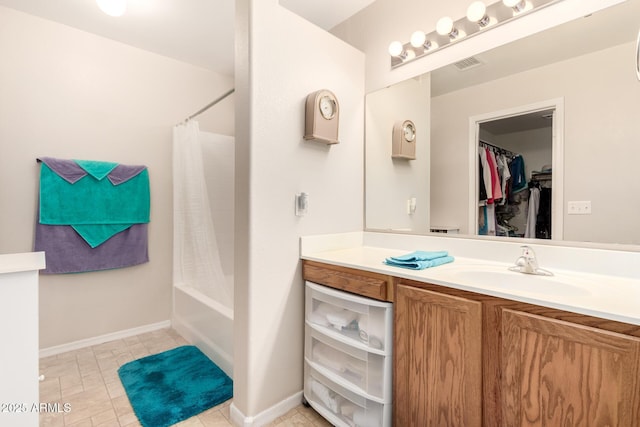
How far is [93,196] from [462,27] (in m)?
A: 2.91

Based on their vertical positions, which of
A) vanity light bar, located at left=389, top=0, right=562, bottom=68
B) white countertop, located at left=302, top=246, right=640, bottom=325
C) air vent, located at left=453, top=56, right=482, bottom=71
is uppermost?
vanity light bar, located at left=389, top=0, right=562, bottom=68

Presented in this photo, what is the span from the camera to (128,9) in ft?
7.07

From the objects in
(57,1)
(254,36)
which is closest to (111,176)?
(57,1)

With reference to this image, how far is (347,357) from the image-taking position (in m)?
1.52

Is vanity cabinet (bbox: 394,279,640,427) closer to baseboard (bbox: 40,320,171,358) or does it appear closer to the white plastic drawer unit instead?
the white plastic drawer unit

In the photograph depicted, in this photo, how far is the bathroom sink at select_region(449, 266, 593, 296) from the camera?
1.15 meters

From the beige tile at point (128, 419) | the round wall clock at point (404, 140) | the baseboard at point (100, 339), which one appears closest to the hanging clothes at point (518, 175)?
the round wall clock at point (404, 140)

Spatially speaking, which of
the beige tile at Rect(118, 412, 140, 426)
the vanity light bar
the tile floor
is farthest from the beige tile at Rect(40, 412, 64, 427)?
the vanity light bar

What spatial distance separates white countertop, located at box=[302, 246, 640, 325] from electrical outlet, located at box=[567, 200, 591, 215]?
27 cm

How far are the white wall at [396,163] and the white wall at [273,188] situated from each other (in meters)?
0.39

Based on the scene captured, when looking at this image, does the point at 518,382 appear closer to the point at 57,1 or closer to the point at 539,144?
the point at 539,144

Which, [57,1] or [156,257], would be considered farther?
[156,257]

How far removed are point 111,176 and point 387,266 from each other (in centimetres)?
244

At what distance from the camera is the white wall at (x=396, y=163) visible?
187cm
